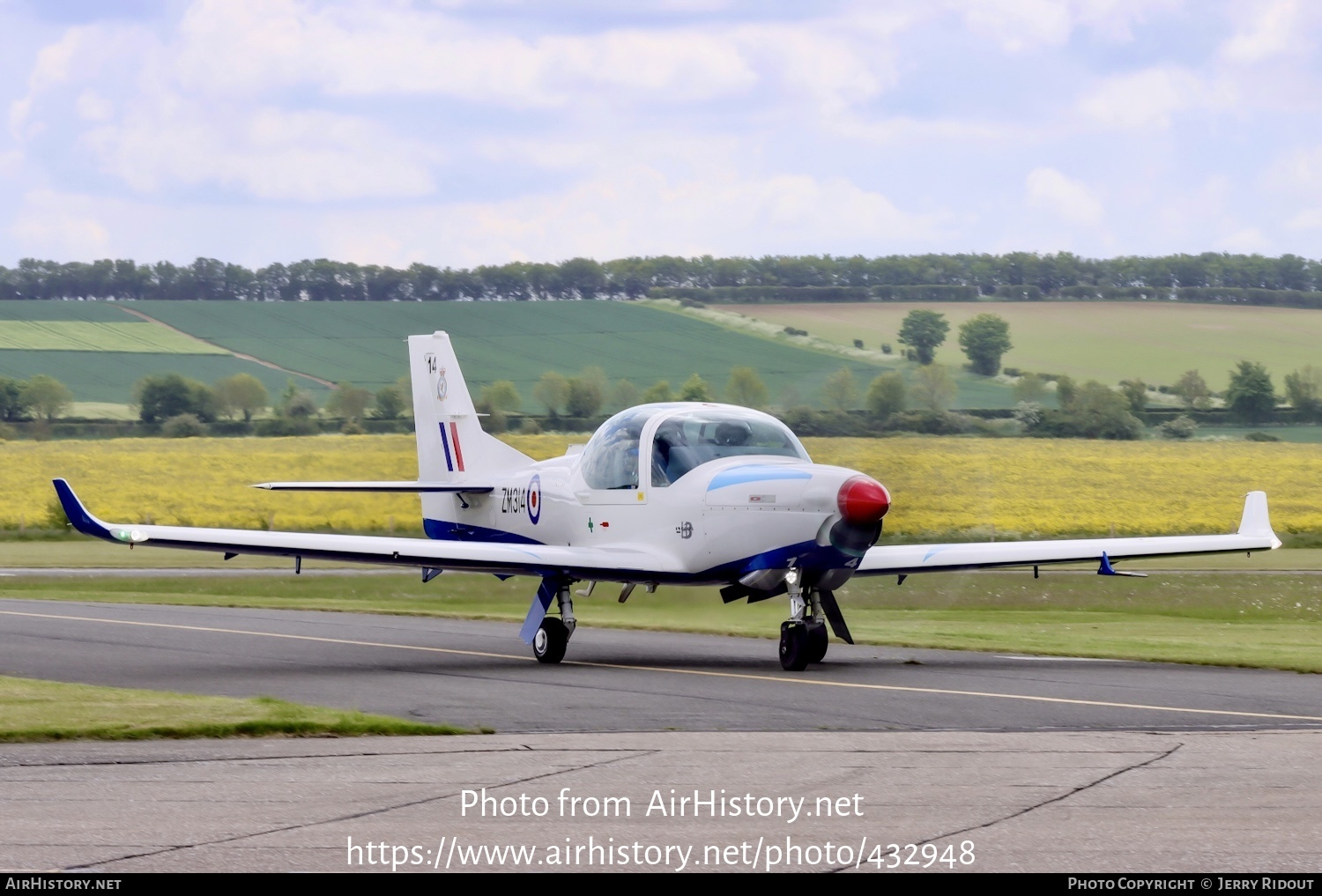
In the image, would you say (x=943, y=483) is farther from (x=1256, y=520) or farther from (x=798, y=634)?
(x=798, y=634)

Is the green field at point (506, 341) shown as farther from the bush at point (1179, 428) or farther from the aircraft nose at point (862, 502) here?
the aircraft nose at point (862, 502)

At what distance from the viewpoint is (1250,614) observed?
94.3 feet

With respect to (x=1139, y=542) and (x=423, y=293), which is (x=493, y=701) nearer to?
(x=1139, y=542)

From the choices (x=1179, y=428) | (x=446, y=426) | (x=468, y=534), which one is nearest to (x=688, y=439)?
(x=468, y=534)

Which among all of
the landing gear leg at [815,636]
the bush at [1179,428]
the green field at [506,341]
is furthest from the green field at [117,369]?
the landing gear leg at [815,636]

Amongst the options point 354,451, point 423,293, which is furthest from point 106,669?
point 423,293

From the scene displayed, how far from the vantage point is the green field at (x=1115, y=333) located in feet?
235

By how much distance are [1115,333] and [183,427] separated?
4638 centimetres

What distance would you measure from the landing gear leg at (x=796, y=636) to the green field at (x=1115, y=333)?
55383 millimetres

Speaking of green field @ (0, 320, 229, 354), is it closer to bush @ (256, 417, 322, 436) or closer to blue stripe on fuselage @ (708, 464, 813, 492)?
bush @ (256, 417, 322, 436)

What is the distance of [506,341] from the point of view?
81562mm
